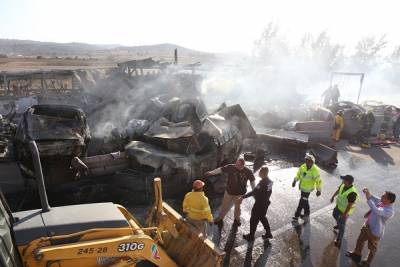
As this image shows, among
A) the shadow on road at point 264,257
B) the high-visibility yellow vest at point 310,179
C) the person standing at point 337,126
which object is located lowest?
the shadow on road at point 264,257

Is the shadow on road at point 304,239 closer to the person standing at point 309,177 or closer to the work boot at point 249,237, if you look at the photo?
the person standing at point 309,177

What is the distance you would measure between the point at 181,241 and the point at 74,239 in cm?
175

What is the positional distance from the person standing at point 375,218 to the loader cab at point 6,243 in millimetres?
5223

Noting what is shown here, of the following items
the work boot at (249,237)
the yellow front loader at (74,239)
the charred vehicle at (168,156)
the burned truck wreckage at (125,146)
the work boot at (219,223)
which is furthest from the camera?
the charred vehicle at (168,156)

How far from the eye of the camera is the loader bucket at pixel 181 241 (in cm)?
429

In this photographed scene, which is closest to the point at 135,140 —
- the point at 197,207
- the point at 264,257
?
the point at 197,207

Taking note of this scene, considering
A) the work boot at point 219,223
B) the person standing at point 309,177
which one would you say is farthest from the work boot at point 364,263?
the work boot at point 219,223

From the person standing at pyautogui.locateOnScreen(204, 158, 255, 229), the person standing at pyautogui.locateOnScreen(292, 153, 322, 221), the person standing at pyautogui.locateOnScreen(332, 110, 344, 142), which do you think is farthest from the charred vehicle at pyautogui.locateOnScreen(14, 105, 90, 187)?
the person standing at pyautogui.locateOnScreen(332, 110, 344, 142)

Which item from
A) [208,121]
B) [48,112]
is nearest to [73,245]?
[48,112]

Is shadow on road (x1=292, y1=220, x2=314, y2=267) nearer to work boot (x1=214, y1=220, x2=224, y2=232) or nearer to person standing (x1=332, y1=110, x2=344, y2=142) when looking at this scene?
work boot (x1=214, y1=220, x2=224, y2=232)

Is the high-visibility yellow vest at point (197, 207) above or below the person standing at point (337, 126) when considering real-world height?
above

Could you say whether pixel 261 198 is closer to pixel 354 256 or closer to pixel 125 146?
pixel 354 256

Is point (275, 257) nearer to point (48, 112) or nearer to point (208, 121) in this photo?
point (208, 121)

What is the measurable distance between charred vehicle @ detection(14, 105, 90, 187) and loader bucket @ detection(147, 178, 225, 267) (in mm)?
3236
